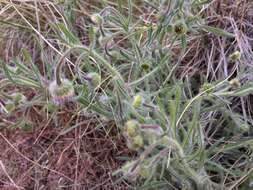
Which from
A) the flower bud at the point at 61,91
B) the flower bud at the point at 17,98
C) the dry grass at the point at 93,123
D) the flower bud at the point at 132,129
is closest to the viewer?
the flower bud at the point at 132,129

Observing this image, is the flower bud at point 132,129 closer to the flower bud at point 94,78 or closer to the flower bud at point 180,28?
the flower bud at point 94,78

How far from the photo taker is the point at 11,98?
1529mm

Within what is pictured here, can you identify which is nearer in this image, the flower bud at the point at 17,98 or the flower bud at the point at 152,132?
the flower bud at the point at 152,132

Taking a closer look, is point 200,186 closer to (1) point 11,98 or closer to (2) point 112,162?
(2) point 112,162

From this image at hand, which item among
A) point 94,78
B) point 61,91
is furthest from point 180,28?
point 61,91

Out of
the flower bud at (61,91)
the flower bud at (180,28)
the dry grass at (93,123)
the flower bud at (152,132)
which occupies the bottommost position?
the dry grass at (93,123)

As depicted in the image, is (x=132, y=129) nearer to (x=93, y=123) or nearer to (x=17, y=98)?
(x=17, y=98)

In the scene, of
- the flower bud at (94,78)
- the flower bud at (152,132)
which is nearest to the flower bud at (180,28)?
the flower bud at (94,78)

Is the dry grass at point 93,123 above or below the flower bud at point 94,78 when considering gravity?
below

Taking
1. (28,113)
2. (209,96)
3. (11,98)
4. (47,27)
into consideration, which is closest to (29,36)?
(47,27)

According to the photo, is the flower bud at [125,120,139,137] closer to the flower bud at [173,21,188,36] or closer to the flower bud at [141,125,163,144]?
the flower bud at [141,125,163,144]

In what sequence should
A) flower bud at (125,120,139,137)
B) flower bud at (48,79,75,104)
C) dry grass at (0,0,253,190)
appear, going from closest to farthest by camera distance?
1. flower bud at (125,120,139,137)
2. flower bud at (48,79,75,104)
3. dry grass at (0,0,253,190)

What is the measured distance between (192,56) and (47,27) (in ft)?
2.19

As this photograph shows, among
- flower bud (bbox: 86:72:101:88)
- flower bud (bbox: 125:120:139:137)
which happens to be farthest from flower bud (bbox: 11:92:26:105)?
flower bud (bbox: 125:120:139:137)
